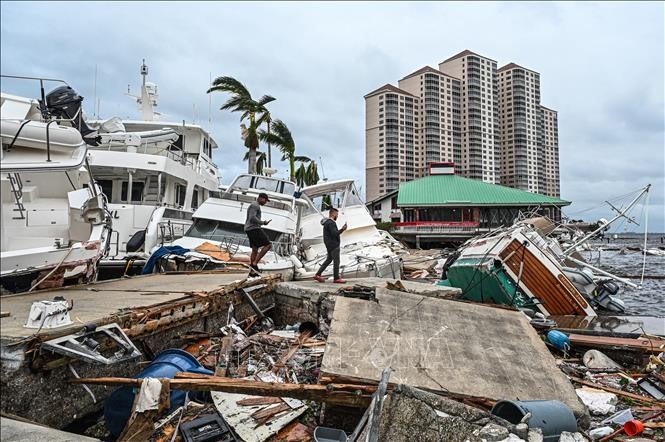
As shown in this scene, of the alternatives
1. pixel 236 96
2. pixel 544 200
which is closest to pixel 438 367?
pixel 236 96

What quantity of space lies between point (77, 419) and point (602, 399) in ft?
18.9

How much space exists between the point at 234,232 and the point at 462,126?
7210 cm

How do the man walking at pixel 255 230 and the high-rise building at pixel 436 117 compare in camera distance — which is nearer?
the man walking at pixel 255 230

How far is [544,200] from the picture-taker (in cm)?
4194

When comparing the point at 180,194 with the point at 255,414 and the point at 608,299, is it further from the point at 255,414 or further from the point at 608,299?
the point at 608,299

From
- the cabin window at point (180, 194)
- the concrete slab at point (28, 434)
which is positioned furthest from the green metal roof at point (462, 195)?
the concrete slab at point (28, 434)

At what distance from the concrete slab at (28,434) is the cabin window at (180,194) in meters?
13.3

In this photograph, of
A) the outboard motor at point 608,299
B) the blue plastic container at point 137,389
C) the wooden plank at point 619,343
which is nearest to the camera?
the blue plastic container at point 137,389

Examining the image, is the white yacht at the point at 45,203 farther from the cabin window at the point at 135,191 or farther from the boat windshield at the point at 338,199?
the boat windshield at the point at 338,199

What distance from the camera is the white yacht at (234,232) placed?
943cm

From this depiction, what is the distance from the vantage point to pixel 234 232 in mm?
11891

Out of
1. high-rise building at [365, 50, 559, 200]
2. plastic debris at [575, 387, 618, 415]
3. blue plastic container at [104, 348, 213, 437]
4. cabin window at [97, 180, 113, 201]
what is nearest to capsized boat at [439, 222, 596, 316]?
plastic debris at [575, 387, 618, 415]

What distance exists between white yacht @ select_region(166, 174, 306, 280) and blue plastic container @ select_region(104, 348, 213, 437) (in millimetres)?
4942

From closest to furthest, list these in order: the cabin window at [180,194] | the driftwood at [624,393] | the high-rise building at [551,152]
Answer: the driftwood at [624,393] → the cabin window at [180,194] → the high-rise building at [551,152]
